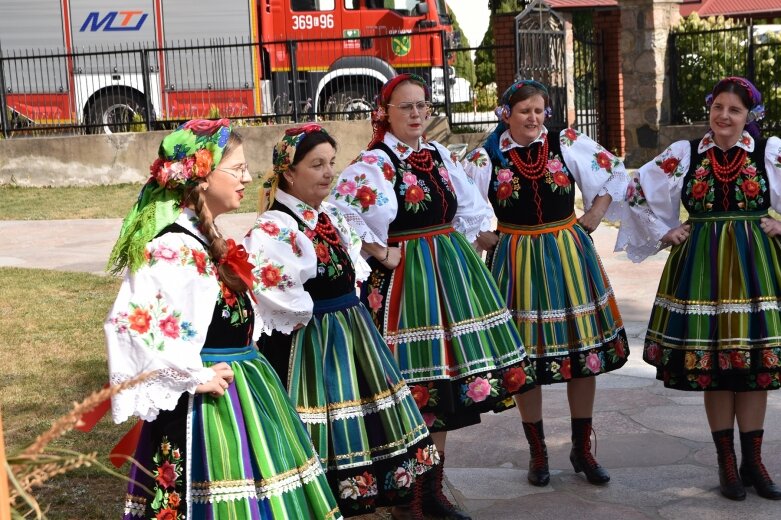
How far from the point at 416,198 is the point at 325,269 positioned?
0.81 m

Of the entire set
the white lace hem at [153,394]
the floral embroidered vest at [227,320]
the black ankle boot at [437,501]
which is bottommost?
the black ankle boot at [437,501]

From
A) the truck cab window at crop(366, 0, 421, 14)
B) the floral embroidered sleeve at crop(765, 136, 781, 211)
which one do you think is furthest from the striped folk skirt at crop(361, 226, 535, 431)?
the truck cab window at crop(366, 0, 421, 14)

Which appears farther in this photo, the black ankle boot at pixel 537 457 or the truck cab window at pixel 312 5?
the truck cab window at pixel 312 5

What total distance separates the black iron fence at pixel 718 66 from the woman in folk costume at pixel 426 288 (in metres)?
11.3

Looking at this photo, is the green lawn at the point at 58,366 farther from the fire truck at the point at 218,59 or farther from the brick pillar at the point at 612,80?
the brick pillar at the point at 612,80

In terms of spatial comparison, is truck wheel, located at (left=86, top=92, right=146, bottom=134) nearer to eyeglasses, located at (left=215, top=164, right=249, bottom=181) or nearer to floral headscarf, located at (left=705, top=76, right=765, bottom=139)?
floral headscarf, located at (left=705, top=76, right=765, bottom=139)

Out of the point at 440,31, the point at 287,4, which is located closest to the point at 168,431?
the point at 440,31

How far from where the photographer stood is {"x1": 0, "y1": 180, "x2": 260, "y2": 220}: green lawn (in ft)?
42.7

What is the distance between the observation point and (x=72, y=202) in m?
13.8

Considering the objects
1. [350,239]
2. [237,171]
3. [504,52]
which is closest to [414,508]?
[350,239]

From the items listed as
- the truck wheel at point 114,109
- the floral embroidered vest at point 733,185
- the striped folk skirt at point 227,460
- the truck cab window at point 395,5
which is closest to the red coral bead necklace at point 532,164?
the floral embroidered vest at point 733,185

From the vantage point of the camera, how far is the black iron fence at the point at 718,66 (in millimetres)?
15078

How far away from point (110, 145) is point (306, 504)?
1274 centimetres

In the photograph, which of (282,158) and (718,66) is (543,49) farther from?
(282,158)
